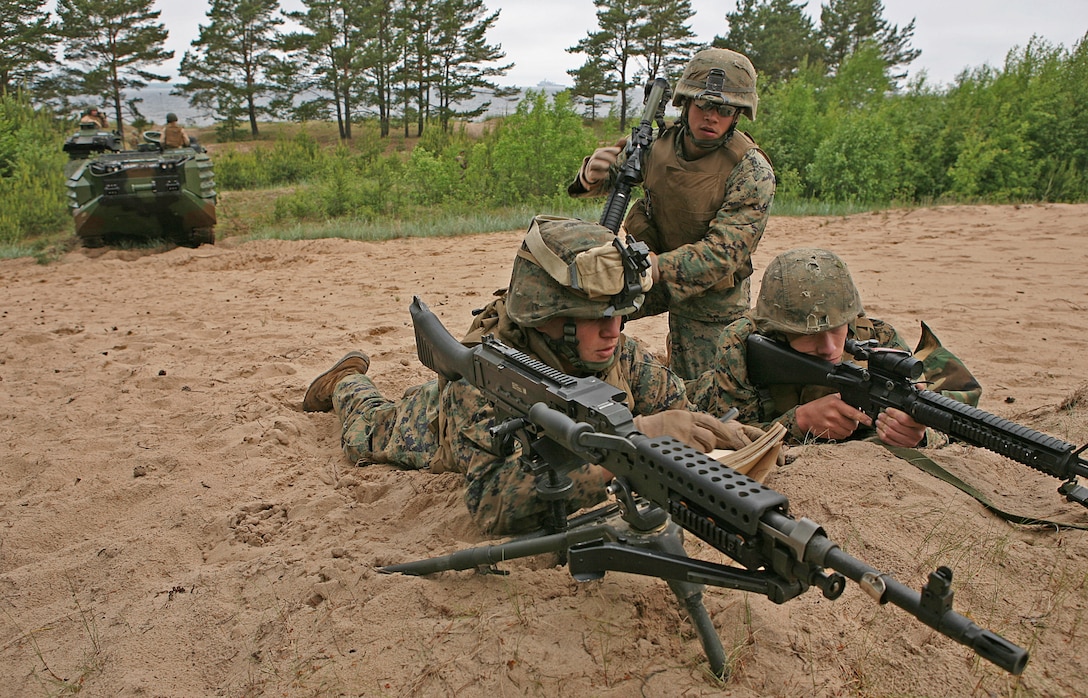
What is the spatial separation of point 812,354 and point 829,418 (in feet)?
1.04

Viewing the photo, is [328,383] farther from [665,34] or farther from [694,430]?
[665,34]

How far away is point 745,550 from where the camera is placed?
6.05 ft

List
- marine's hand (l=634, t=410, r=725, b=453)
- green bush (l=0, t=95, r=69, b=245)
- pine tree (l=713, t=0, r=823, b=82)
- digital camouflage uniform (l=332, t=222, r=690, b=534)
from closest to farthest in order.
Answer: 1. marine's hand (l=634, t=410, r=725, b=453)
2. digital camouflage uniform (l=332, t=222, r=690, b=534)
3. green bush (l=0, t=95, r=69, b=245)
4. pine tree (l=713, t=0, r=823, b=82)

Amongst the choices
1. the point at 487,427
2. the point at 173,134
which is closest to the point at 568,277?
the point at 487,427

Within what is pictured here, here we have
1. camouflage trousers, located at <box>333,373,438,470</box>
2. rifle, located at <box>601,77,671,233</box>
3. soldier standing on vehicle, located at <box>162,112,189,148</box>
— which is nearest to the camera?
camouflage trousers, located at <box>333,373,438,470</box>

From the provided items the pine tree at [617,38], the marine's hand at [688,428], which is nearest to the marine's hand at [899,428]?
the marine's hand at [688,428]

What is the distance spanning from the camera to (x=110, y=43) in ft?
111

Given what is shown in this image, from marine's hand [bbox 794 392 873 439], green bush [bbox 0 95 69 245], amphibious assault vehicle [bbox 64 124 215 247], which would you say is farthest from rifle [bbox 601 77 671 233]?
green bush [bbox 0 95 69 245]

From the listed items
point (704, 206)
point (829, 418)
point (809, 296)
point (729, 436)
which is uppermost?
point (704, 206)

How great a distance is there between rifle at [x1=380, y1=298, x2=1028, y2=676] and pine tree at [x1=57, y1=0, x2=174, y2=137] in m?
35.4

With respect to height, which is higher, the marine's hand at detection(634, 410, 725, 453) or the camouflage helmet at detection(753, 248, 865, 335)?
the camouflage helmet at detection(753, 248, 865, 335)

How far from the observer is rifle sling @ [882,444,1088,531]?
3090mm

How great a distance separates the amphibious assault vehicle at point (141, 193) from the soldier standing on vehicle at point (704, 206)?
9071mm

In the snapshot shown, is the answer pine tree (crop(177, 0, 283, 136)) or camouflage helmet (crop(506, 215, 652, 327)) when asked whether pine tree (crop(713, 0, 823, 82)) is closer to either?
pine tree (crop(177, 0, 283, 136))
